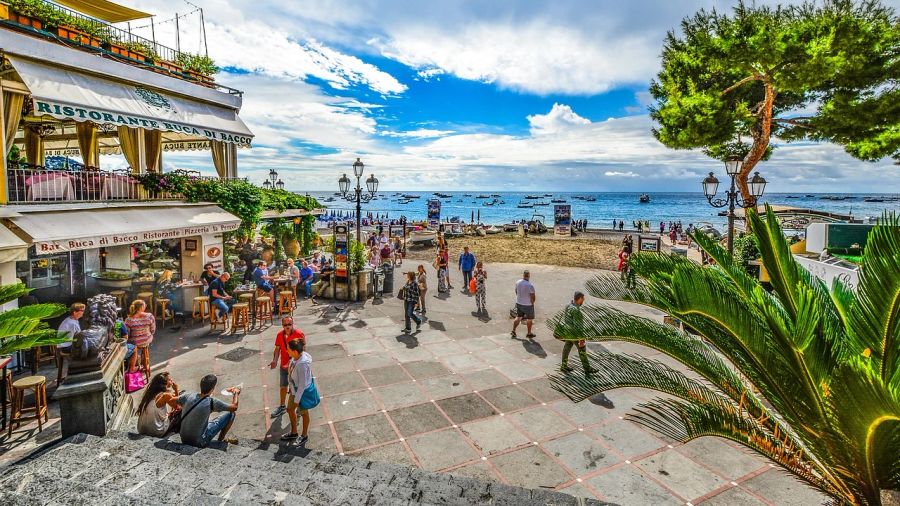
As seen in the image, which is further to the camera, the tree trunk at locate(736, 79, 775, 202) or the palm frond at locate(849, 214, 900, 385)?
the tree trunk at locate(736, 79, 775, 202)

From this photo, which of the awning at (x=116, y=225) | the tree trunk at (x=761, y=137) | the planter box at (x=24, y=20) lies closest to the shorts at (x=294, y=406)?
the awning at (x=116, y=225)

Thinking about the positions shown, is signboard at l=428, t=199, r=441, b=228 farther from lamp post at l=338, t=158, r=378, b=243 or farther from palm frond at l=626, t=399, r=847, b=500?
palm frond at l=626, t=399, r=847, b=500

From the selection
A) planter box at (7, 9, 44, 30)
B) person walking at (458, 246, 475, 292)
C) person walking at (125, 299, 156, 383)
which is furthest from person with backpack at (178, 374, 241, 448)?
person walking at (458, 246, 475, 292)

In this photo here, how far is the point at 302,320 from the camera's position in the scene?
37.1ft

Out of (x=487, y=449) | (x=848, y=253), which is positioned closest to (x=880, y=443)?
(x=487, y=449)

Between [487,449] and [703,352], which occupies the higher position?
[703,352]

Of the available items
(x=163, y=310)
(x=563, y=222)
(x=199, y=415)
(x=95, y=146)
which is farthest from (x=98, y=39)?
(x=563, y=222)

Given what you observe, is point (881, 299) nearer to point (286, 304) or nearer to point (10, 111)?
point (286, 304)

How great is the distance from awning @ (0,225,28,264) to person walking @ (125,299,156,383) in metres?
2.07

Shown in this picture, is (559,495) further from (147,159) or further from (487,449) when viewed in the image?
(147,159)

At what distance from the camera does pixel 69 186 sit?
9.64m

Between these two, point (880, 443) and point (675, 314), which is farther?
point (675, 314)

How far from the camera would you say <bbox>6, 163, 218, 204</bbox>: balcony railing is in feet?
28.7

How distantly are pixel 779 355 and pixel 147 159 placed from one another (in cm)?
1641
